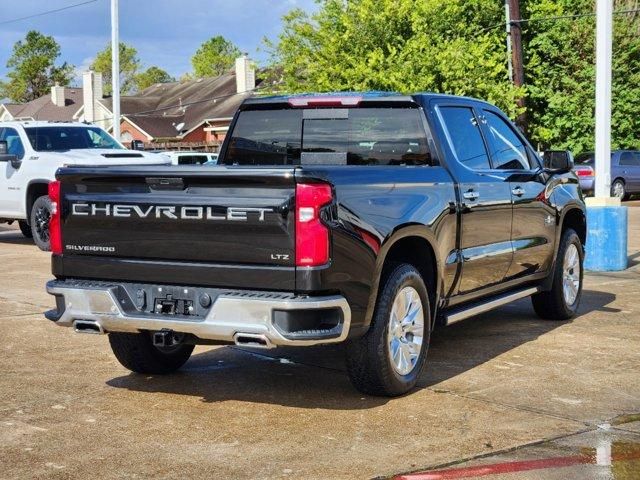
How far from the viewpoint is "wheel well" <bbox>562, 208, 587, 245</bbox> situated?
940cm

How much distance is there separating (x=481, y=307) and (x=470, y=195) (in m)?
0.84

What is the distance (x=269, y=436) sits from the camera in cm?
556

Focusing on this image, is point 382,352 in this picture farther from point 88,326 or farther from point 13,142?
point 13,142

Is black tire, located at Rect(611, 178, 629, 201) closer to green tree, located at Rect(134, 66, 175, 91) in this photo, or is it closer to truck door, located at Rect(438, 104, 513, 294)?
truck door, located at Rect(438, 104, 513, 294)

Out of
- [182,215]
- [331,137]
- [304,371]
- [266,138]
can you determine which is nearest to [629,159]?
[266,138]

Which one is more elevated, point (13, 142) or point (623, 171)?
point (13, 142)

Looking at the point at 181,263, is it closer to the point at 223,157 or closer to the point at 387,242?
the point at 387,242

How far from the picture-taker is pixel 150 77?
135500 millimetres

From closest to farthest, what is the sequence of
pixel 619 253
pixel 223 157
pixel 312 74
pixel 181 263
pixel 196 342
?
pixel 181 263, pixel 196 342, pixel 223 157, pixel 619 253, pixel 312 74

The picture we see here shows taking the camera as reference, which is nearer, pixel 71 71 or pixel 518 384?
pixel 518 384

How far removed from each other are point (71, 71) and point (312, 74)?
263 feet

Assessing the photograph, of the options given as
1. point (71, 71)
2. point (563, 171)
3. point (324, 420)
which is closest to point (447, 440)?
point (324, 420)

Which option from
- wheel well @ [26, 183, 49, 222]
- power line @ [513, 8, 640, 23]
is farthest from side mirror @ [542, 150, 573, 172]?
power line @ [513, 8, 640, 23]

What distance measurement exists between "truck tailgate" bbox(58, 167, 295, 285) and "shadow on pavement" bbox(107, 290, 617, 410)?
1.07 m
